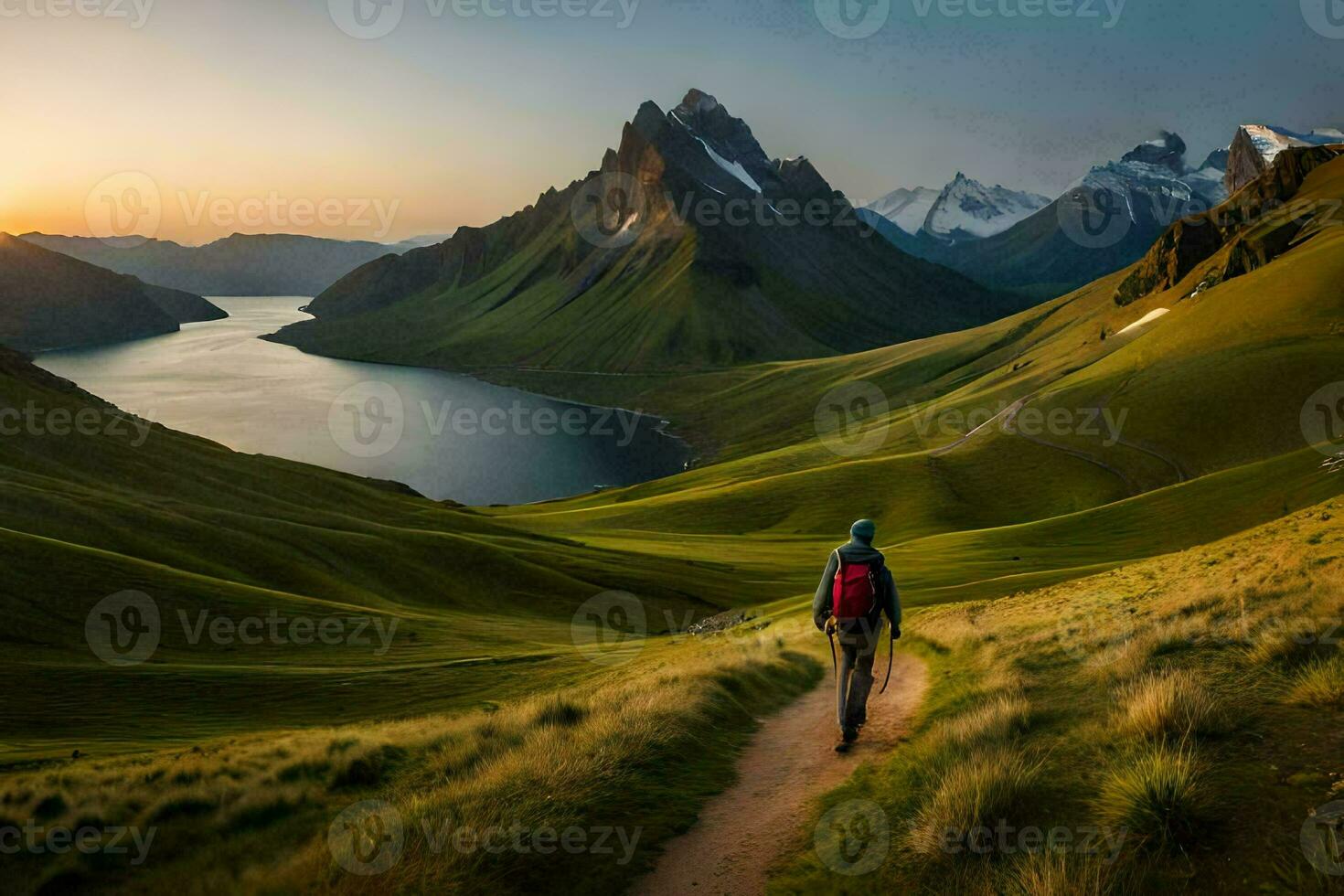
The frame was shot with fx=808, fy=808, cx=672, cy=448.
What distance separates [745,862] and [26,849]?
8464 millimetres

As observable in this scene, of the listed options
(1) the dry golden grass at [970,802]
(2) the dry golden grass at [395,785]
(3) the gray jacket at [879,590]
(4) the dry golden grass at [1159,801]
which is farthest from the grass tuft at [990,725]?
(2) the dry golden grass at [395,785]

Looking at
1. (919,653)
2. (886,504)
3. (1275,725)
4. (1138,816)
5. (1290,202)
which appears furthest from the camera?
(1290,202)

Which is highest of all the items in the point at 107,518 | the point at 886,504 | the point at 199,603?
the point at 107,518

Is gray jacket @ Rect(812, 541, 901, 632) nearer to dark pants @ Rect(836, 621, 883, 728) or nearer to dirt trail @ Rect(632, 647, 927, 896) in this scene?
dark pants @ Rect(836, 621, 883, 728)

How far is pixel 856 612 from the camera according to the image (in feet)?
42.2

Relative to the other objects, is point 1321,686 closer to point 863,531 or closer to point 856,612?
point 856,612

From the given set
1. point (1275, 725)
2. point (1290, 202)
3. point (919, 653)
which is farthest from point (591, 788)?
point (1290, 202)

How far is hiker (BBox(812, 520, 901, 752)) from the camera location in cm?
1291

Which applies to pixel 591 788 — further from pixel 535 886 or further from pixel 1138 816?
pixel 1138 816

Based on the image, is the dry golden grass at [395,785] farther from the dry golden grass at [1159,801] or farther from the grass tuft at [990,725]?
the dry golden grass at [1159,801]

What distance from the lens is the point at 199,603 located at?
27125 millimetres

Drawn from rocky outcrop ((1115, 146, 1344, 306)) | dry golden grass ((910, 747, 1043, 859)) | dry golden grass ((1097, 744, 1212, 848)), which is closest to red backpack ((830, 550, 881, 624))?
dry golden grass ((910, 747, 1043, 859))

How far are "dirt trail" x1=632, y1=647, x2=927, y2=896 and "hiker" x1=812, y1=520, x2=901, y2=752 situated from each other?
0.62 m

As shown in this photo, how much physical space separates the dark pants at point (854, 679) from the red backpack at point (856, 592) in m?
0.39
